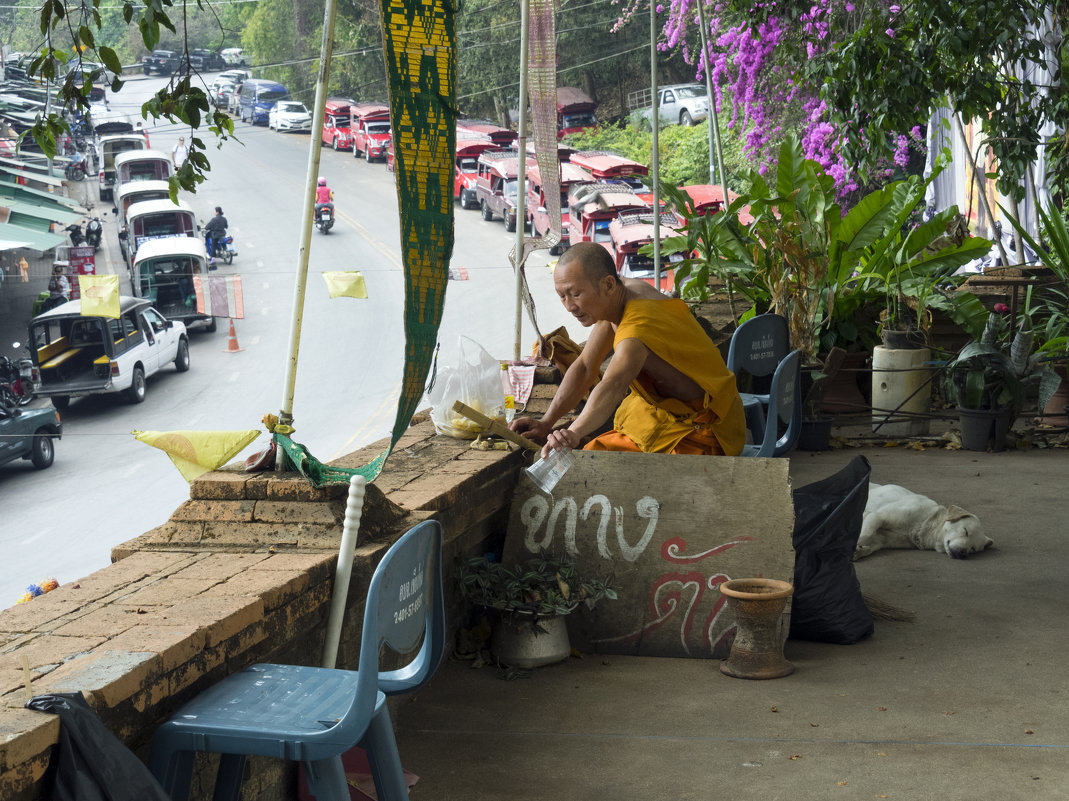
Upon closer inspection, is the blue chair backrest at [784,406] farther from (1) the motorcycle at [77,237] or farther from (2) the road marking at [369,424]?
(1) the motorcycle at [77,237]

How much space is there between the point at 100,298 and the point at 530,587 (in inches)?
491

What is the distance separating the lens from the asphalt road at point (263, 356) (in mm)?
16250

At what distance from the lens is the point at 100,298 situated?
49.4 ft

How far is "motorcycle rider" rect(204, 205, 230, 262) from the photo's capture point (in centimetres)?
2598

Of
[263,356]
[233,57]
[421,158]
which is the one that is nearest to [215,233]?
[263,356]

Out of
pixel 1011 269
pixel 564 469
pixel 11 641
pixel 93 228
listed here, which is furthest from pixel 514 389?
pixel 93 228

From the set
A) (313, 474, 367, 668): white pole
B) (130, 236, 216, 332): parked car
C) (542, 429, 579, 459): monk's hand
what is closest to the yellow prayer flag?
(313, 474, 367, 668): white pole

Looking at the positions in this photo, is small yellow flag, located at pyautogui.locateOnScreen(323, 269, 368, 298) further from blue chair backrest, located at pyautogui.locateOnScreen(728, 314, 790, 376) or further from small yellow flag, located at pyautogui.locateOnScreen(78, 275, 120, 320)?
small yellow flag, located at pyautogui.locateOnScreen(78, 275, 120, 320)

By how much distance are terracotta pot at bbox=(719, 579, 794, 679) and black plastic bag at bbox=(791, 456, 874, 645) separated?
34cm

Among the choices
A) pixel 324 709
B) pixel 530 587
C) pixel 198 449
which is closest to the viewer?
pixel 324 709

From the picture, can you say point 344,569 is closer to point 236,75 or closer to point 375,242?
point 375,242

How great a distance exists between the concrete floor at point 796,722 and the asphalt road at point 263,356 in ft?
28.5

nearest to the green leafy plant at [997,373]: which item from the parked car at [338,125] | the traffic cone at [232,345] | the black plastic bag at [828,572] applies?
the black plastic bag at [828,572]

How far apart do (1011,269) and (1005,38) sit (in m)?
4.45
